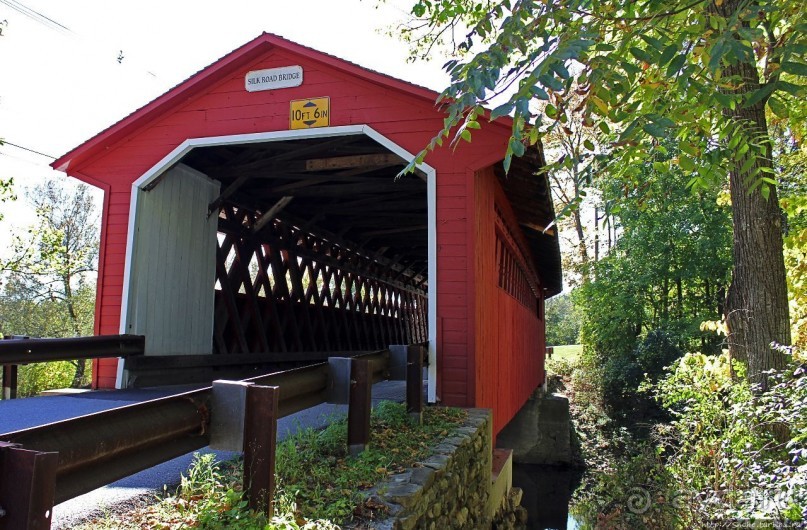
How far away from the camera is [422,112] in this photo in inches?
223

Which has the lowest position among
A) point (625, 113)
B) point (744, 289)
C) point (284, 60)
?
point (744, 289)

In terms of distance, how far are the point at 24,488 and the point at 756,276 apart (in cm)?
542

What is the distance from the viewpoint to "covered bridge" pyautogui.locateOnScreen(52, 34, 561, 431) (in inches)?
218

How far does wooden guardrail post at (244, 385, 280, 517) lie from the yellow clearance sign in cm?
399

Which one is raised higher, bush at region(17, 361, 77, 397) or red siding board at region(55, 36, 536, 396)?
red siding board at region(55, 36, 536, 396)

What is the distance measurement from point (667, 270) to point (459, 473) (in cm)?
1405

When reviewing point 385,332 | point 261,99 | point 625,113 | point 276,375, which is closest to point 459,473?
point 276,375

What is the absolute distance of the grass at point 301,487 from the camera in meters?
2.29

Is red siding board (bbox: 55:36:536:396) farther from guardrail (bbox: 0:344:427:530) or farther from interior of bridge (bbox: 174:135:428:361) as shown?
guardrail (bbox: 0:344:427:530)

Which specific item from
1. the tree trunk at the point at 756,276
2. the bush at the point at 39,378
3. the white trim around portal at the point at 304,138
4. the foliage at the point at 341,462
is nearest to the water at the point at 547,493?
the tree trunk at the point at 756,276

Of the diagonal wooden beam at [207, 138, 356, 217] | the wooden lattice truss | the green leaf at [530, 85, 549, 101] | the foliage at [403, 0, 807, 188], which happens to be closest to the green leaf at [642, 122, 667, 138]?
the foliage at [403, 0, 807, 188]

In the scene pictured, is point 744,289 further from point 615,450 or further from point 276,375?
point 615,450

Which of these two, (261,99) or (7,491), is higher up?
(261,99)

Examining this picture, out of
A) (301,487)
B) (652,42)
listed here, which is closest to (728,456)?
(652,42)
